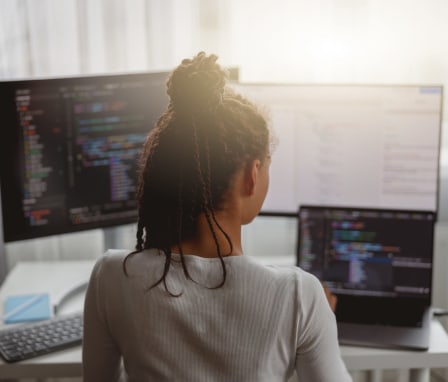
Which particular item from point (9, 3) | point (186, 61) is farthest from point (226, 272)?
point (9, 3)

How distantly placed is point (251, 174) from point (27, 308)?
2.53 feet

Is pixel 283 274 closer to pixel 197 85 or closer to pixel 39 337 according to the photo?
pixel 197 85

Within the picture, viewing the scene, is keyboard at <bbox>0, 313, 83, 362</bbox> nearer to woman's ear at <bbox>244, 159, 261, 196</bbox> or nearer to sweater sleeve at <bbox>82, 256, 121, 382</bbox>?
sweater sleeve at <bbox>82, 256, 121, 382</bbox>

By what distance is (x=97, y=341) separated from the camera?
1.20 metres

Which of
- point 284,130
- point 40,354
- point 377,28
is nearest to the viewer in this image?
point 40,354

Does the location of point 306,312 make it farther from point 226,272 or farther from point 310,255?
point 310,255

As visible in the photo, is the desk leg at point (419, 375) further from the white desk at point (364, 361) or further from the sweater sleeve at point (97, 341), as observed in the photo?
the sweater sleeve at point (97, 341)

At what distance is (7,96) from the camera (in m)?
1.60

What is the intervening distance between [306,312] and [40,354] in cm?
61

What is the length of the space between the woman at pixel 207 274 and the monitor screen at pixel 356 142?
2.19 feet

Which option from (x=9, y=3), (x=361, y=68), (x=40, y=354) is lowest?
(x=40, y=354)

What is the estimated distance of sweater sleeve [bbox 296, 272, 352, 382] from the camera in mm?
1107

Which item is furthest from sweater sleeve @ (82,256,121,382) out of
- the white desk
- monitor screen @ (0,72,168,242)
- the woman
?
monitor screen @ (0,72,168,242)

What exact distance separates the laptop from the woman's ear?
0.56 meters
